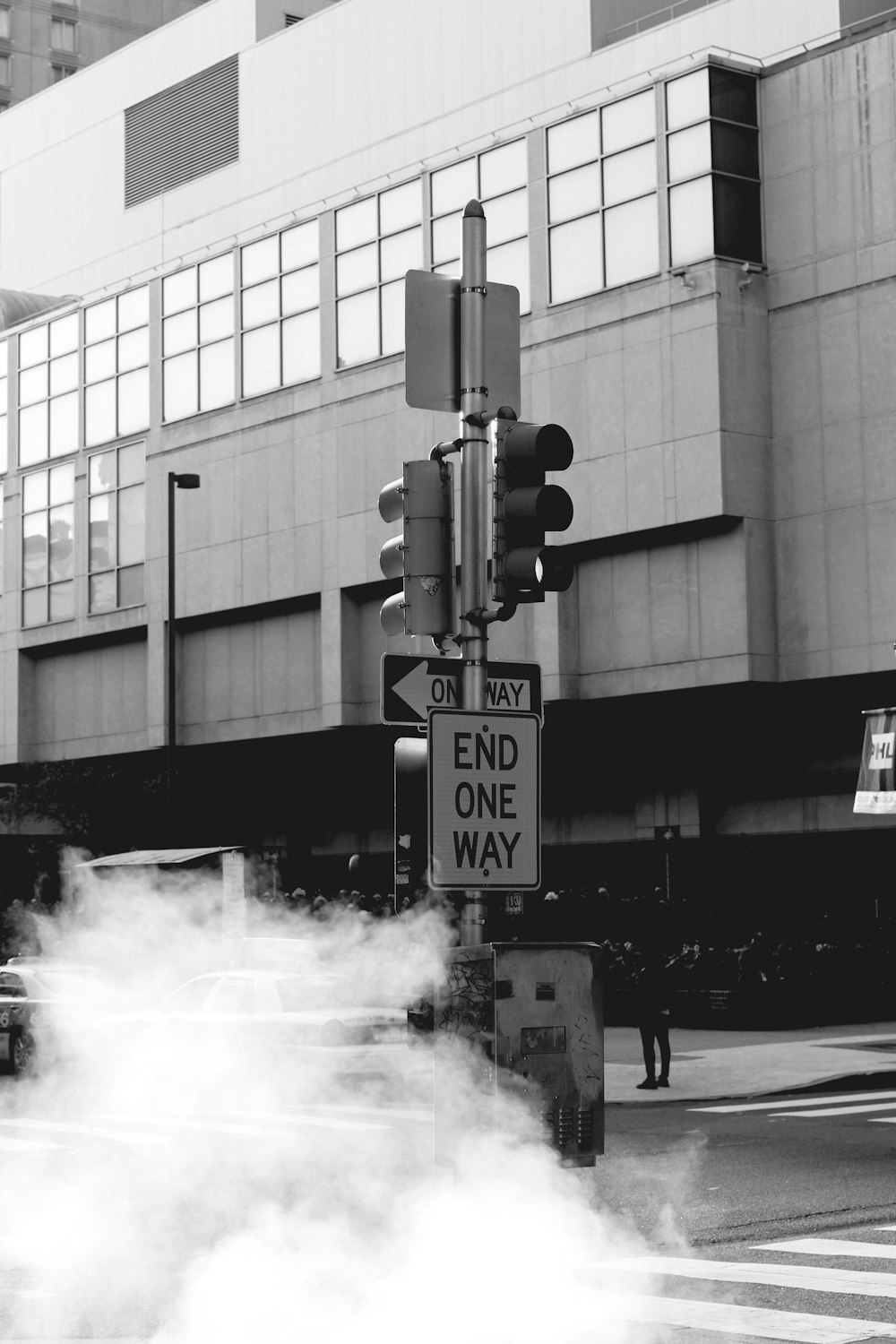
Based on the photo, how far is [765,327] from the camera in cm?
3594

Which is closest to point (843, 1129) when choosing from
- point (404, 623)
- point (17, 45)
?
point (404, 623)

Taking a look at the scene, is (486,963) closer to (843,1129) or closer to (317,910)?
(317,910)

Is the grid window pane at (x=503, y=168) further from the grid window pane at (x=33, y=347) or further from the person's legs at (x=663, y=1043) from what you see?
the person's legs at (x=663, y=1043)

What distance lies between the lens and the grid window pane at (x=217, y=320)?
45.2m

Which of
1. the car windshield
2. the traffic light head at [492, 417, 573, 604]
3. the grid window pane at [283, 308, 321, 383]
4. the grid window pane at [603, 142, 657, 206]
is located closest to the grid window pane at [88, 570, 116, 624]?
the grid window pane at [283, 308, 321, 383]

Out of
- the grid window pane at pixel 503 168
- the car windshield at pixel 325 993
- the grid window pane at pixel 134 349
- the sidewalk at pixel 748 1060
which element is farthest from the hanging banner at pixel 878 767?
the grid window pane at pixel 134 349

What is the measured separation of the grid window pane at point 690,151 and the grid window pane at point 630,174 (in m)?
0.42

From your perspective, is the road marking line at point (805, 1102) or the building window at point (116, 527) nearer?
the road marking line at point (805, 1102)

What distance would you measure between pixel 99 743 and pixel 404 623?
134ft

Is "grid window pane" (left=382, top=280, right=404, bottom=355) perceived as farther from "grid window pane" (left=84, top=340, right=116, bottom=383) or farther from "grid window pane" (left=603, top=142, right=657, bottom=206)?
"grid window pane" (left=84, top=340, right=116, bottom=383)

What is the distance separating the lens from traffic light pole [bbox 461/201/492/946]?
27.1 feet

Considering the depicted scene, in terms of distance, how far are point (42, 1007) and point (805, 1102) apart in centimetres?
798

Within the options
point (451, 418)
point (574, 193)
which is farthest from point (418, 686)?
point (451, 418)

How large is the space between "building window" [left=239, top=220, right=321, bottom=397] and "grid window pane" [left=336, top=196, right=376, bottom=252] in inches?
33.4
